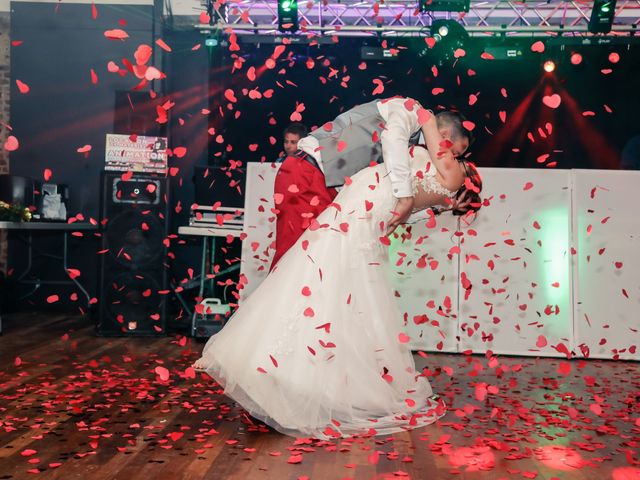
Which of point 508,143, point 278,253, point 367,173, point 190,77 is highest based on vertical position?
point 190,77

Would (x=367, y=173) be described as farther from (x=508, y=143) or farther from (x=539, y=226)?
(x=508, y=143)

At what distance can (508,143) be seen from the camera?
8.76 meters

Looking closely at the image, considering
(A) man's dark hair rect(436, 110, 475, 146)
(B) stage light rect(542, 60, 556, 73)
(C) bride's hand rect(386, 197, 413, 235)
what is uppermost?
(B) stage light rect(542, 60, 556, 73)

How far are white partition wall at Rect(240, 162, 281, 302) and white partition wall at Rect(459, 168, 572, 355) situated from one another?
4.48 ft

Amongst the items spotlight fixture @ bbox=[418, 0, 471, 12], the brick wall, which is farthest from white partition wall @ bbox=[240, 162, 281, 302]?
the brick wall

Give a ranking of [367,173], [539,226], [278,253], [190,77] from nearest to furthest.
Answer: [367,173], [278,253], [539,226], [190,77]

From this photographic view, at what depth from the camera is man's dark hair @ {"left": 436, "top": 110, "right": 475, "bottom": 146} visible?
2854 millimetres

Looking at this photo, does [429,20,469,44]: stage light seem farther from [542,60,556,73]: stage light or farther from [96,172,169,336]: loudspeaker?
[96,172,169,336]: loudspeaker

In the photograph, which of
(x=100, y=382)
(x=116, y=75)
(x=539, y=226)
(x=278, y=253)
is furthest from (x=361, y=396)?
(x=116, y=75)

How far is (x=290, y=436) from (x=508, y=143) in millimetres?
6919

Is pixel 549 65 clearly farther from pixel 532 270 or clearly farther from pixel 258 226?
pixel 258 226

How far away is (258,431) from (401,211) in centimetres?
101

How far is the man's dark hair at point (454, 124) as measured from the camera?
2.85 metres

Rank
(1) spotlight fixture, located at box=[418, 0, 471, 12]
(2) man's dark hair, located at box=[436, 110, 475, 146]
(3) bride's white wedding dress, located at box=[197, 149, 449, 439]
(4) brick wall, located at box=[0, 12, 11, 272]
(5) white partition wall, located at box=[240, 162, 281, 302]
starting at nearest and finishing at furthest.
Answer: (3) bride's white wedding dress, located at box=[197, 149, 449, 439] → (2) man's dark hair, located at box=[436, 110, 475, 146] → (5) white partition wall, located at box=[240, 162, 281, 302] → (1) spotlight fixture, located at box=[418, 0, 471, 12] → (4) brick wall, located at box=[0, 12, 11, 272]
